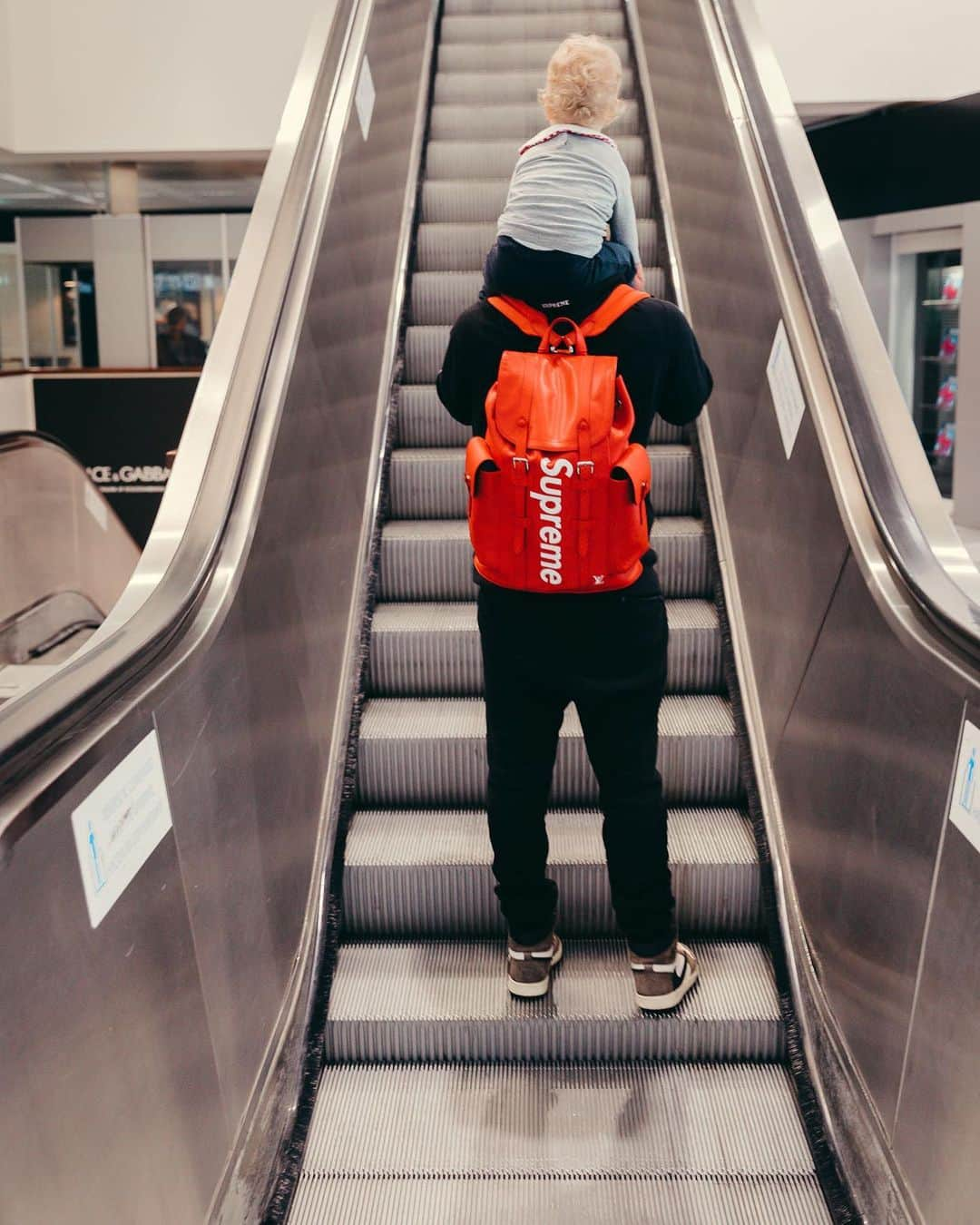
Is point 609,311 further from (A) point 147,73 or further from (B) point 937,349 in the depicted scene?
(B) point 937,349

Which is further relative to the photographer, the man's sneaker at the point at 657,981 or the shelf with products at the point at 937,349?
the shelf with products at the point at 937,349

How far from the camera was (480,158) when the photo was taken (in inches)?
189

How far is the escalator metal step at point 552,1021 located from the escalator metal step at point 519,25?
15.7ft

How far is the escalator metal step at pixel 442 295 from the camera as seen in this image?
4.14 m

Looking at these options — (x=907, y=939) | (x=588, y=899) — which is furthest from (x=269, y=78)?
(x=907, y=939)

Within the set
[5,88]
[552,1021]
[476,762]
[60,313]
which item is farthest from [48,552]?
A: [60,313]

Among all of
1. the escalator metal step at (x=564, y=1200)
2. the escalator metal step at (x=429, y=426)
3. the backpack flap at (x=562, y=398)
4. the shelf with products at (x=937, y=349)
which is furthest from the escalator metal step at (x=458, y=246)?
the shelf with products at (x=937, y=349)

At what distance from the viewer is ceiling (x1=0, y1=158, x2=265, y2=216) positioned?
10180 millimetres

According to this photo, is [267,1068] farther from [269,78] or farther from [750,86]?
[269,78]

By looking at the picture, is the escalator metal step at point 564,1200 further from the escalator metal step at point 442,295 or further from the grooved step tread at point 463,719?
the escalator metal step at point 442,295

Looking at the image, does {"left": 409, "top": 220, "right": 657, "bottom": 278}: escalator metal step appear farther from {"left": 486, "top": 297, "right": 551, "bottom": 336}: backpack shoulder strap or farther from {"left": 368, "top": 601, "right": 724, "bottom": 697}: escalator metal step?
{"left": 486, "top": 297, "right": 551, "bottom": 336}: backpack shoulder strap

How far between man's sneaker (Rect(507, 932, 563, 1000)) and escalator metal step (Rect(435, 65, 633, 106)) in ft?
13.5

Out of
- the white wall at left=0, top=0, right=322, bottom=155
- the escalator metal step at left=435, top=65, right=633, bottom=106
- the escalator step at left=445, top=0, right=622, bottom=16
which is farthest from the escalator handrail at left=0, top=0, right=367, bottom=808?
the white wall at left=0, top=0, right=322, bottom=155

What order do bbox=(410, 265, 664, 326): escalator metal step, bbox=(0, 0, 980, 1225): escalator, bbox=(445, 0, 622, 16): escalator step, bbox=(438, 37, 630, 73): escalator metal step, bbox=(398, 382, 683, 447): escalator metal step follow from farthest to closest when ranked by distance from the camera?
bbox=(445, 0, 622, 16): escalator step → bbox=(438, 37, 630, 73): escalator metal step → bbox=(410, 265, 664, 326): escalator metal step → bbox=(398, 382, 683, 447): escalator metal step → bbox=(0, 0, 980, 1225): escalator
